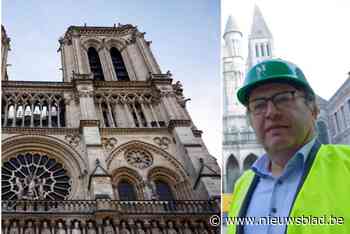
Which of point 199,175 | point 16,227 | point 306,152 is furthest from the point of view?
point 199,175

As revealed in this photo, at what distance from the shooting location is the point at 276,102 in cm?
470

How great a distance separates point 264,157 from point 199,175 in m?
8.74

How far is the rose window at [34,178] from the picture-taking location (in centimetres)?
1359

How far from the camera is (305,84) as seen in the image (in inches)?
183

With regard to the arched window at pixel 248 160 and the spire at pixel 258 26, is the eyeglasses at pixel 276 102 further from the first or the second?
the spire at pixel 258 26

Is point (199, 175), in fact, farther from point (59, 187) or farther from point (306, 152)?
point (306, 152)

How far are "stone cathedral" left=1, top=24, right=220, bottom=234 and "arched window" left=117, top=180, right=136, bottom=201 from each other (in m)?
0.03

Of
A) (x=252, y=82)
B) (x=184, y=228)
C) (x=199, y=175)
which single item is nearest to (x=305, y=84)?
(x=252, y=82)

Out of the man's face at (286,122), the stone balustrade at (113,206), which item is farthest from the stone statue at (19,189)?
the man's face at (286,122)

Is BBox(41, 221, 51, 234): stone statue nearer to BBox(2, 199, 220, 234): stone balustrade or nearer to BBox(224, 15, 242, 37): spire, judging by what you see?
BBox(2, 199, 220, 234): stone balustrade

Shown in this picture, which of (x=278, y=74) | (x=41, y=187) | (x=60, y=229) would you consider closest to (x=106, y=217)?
(x=60, y=229)

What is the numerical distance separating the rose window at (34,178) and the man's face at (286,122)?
31.6ft

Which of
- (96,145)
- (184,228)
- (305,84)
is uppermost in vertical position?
(96,145)

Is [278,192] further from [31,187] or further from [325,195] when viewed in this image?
[31,187]
